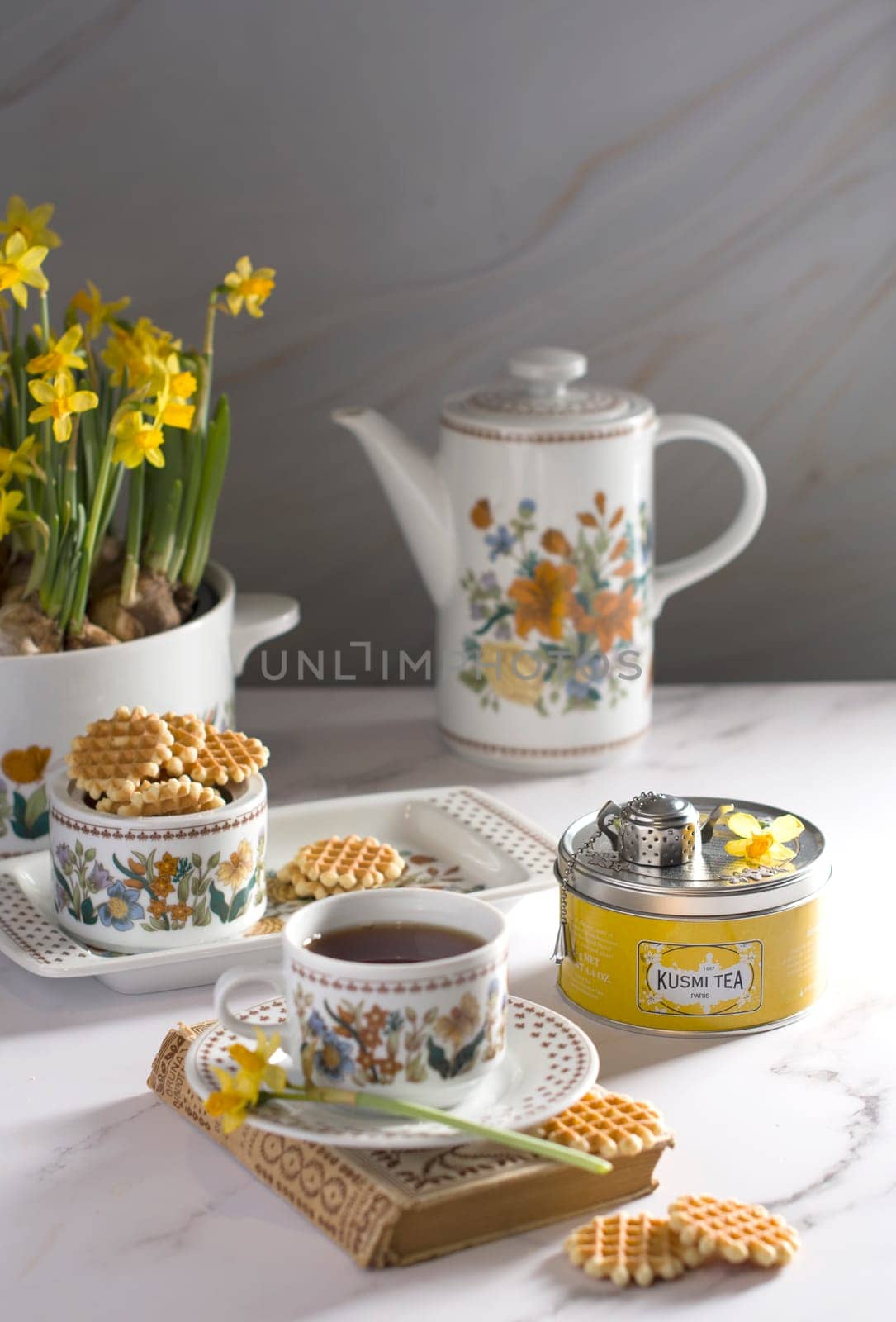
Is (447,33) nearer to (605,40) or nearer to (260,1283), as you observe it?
(605,40)

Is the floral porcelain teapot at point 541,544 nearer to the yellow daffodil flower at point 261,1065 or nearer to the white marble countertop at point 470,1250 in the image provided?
the white marble countertop at point 470,1250

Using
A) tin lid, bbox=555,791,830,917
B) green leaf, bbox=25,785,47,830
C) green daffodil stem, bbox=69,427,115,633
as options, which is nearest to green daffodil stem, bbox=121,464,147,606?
green daffodil stem, bbox=69,427,115,633

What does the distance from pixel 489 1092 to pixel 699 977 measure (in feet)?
0.48

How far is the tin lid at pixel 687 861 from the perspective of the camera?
0.74m

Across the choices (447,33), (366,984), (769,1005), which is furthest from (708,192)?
(366,984)

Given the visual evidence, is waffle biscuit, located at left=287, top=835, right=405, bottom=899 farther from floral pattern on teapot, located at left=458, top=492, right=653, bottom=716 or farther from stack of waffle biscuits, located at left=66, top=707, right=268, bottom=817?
floral pattern on teapot, located at left=458, top=492, right=653, bottom=716

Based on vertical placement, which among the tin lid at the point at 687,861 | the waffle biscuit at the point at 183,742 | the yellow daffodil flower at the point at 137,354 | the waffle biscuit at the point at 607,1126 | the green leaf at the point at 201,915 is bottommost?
the green leaf at the point at 201,915

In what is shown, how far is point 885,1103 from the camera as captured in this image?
0.71m

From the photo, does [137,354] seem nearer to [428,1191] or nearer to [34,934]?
[34,934]

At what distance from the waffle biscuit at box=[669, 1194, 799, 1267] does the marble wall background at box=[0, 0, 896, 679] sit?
0.81m

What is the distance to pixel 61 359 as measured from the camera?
913 millimetres

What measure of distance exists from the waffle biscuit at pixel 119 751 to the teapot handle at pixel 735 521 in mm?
449

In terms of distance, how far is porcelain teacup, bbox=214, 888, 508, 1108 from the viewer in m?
0.63

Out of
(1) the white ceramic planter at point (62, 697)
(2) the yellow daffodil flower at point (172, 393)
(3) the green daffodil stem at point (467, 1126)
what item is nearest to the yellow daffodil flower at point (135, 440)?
(2) the yellow daffodil flower at point (172, 393)
